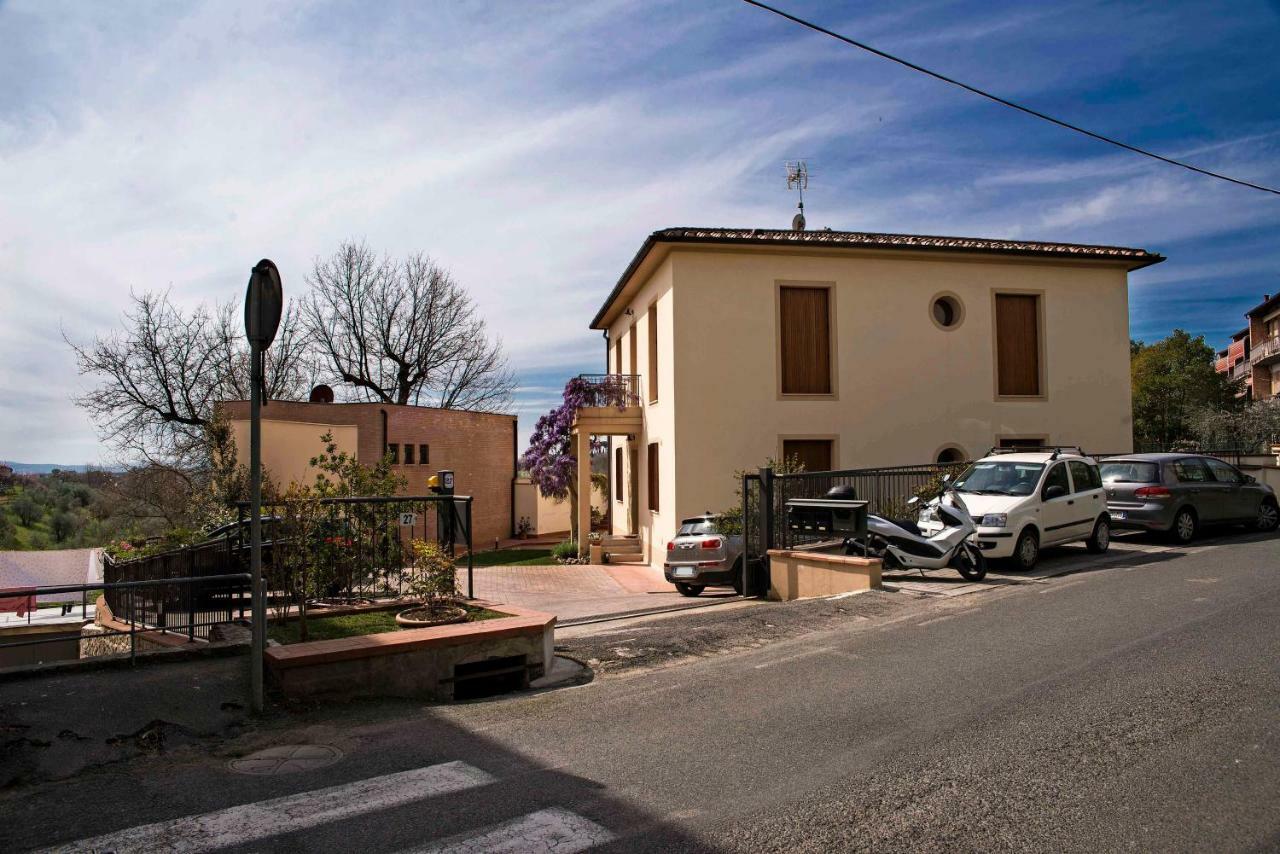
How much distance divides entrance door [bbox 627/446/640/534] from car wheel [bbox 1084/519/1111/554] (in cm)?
1256

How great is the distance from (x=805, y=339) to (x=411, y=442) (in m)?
15.0

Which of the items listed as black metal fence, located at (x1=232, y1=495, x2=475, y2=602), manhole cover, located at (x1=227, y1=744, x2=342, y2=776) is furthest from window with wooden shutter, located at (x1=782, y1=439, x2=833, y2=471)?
manhole cover, located at (x1=227, y1=744, x2=342, y2=776)

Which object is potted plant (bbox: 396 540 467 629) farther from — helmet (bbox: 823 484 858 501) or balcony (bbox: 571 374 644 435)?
balcony (bbox: 571 374 644 435)

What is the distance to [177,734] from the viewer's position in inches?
199

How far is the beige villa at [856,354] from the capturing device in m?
19.9

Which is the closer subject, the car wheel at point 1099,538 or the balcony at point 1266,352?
the car wheel at point 1099,538

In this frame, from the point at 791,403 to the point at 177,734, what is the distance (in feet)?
55.3

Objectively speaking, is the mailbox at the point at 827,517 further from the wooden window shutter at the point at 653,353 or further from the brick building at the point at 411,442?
the brick building at the point at 411,442

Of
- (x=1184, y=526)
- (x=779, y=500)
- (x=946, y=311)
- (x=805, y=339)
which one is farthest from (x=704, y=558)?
(x=946, y=311)

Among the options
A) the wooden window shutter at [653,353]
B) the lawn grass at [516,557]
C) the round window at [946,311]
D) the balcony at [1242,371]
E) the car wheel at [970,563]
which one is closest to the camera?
the car wheel at [970,563]

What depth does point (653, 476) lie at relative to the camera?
22547 millimetres

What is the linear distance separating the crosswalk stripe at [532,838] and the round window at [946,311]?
1977cm

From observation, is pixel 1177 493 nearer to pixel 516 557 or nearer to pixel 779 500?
pixel 779 500

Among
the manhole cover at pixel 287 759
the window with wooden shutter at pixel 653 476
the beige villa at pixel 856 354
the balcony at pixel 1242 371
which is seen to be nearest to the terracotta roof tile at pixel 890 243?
the beige villa at pixel 856 354
